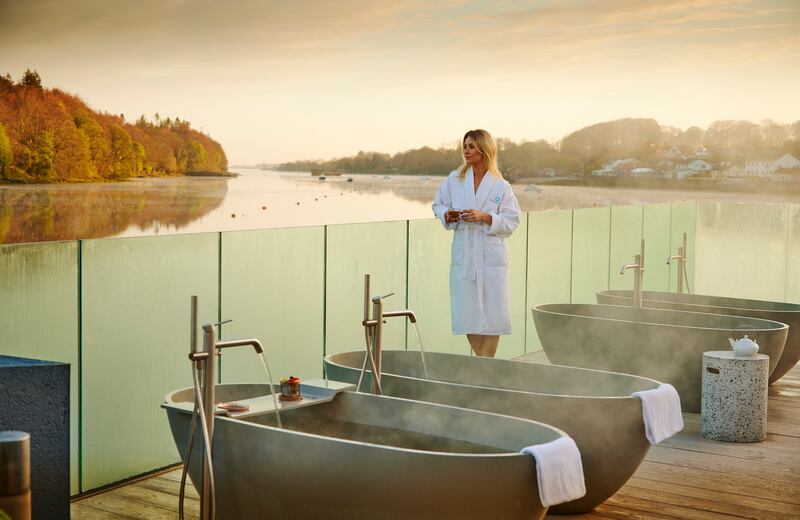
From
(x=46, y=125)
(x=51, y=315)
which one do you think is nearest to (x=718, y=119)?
(x=46, y=125)

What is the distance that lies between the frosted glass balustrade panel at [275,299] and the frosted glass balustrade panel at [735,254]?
4619 millimetres

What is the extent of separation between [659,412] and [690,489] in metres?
0.60

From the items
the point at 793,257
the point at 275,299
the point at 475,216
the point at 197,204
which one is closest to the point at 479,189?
the point at 475,216

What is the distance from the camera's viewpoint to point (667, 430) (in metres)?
3.17

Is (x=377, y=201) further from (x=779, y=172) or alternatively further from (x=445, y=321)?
(x=445, y=321)

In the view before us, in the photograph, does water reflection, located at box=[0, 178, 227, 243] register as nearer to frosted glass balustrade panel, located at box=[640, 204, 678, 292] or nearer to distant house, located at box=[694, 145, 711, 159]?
distant house, located at box=[694, 145, 711, 159]

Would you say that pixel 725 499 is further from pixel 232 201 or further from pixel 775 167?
pixel 775 167

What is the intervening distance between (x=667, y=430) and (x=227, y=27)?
13114 millimetres

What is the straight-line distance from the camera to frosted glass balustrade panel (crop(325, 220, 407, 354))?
15.7ft

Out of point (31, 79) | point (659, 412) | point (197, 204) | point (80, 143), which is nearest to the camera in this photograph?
point (659, 412)

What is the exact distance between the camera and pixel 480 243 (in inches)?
181

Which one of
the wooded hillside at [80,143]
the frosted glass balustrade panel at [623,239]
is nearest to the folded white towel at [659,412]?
the frosted glass balustrade panel at [623,239]

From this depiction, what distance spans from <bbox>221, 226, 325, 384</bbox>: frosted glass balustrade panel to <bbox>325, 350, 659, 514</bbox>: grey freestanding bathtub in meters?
0.55

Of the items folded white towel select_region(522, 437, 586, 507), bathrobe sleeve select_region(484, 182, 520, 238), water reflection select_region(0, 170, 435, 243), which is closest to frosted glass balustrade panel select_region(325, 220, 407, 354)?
bathrobe sleeve select_region(484, 182, 520, 238)
